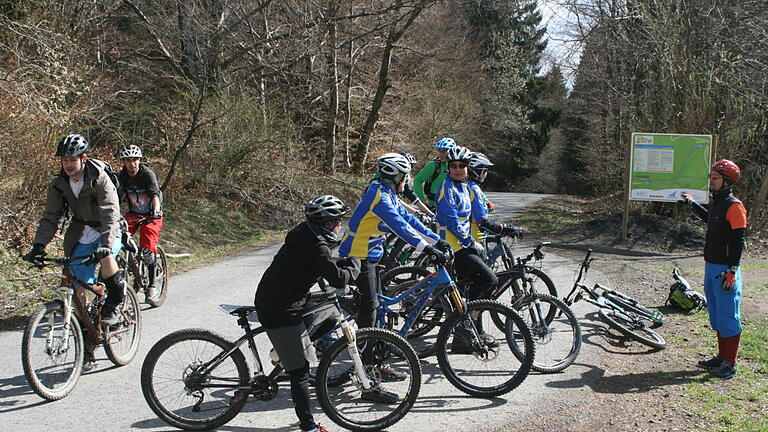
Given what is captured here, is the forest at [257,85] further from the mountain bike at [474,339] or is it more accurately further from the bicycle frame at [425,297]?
the mountain bike at [474,339]

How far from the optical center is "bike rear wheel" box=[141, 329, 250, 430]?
14.8ft

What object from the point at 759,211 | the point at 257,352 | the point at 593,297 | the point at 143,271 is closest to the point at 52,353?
the point at 257,352

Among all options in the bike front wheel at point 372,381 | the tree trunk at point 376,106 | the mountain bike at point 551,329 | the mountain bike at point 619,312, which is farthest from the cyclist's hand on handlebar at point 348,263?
the tree trunk at point 376,106

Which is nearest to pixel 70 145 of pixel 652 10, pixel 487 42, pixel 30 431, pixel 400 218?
pixel 30 431

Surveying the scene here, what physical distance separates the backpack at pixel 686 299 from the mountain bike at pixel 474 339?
385 cm

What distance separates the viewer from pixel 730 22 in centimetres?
1777

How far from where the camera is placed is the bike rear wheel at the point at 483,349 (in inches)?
211

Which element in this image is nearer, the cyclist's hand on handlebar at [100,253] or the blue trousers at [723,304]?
the cyclist's hand on handlebar at [100,253]

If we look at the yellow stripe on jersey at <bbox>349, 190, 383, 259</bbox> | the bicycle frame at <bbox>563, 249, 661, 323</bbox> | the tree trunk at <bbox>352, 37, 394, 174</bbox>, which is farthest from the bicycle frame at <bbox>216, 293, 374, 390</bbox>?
the tree trunk at <bbox>352, 37, 394, 174</bbox>

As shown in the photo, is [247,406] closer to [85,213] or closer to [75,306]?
[75,306]

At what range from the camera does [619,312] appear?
7.13 meters

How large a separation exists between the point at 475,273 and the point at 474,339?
3.08 feet

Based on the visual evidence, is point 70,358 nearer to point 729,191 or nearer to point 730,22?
point 729,191

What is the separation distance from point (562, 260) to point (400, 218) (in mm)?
7886
